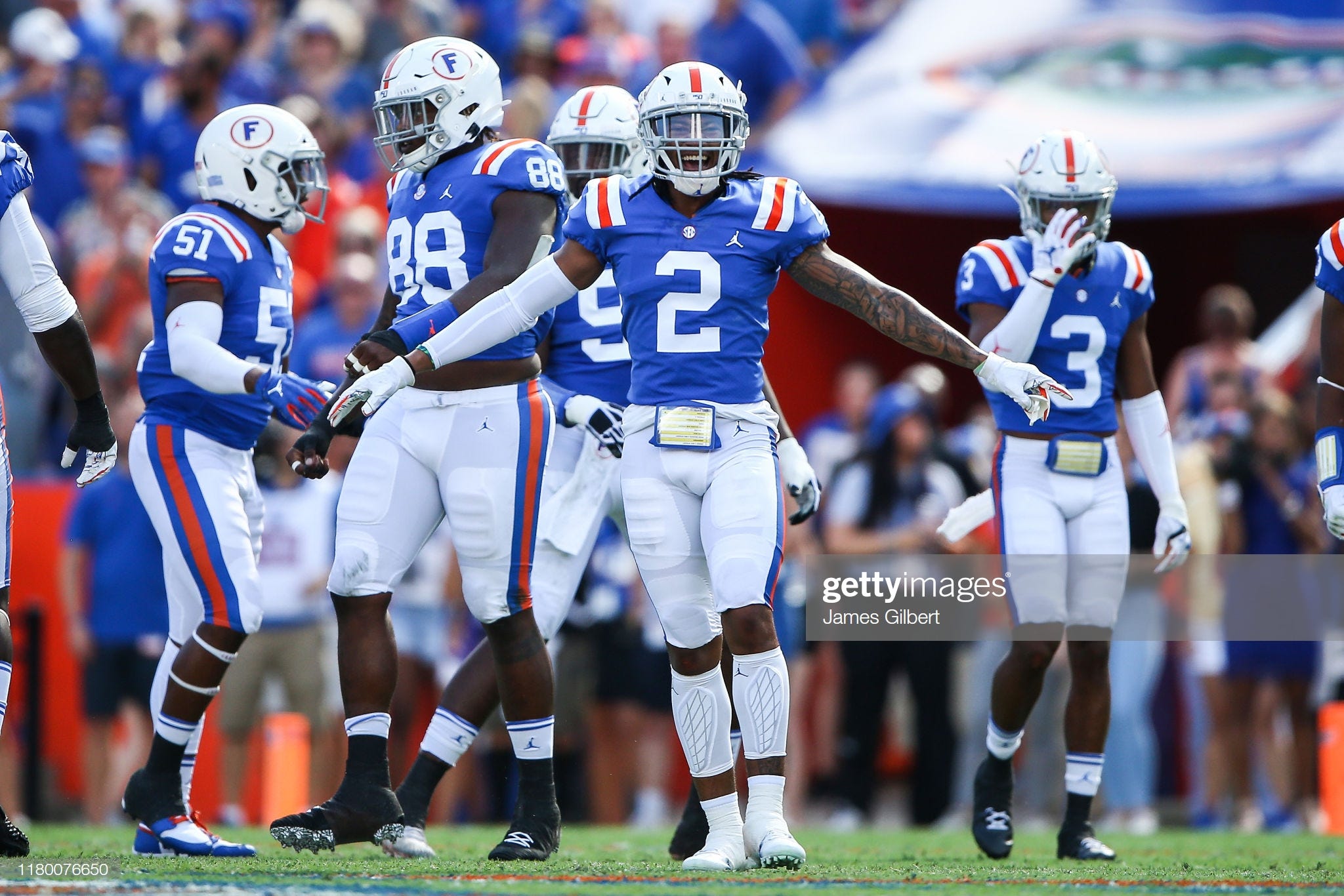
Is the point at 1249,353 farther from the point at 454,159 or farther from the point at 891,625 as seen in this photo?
the point at 454,159

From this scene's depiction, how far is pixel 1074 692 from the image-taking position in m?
6.18

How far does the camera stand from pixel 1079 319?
621cm

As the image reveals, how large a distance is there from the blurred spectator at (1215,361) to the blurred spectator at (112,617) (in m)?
5.14

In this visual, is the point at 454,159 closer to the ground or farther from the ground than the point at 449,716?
farther from the ground

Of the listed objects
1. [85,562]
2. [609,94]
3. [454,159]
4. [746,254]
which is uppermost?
[609,94]

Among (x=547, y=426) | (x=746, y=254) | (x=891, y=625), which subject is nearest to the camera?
(x=746, y=254)

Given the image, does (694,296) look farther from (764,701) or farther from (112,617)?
(112,617)

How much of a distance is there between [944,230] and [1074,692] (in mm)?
5183

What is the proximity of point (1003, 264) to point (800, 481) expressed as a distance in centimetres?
122

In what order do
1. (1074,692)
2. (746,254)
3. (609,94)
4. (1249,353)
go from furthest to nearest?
(1249,353), (609,94), (1074,692), (746,254)

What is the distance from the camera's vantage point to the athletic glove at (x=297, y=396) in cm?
545

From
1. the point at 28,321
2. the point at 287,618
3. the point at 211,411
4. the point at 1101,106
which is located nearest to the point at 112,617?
the point at 287,618

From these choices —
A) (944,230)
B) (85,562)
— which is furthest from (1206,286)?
(85,562)

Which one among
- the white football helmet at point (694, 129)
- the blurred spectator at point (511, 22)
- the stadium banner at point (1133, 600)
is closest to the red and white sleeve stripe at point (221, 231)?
the white football helmet at point (694, 129)
